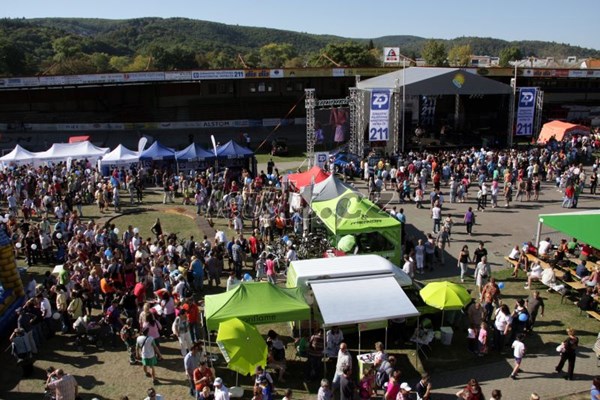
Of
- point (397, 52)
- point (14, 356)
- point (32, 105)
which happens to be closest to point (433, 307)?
point (14, 356)

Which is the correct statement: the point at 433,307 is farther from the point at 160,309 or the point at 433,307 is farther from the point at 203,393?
the point at 160,309

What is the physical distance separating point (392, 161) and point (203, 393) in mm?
20358

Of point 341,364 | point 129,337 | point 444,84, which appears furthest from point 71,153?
point 341,364

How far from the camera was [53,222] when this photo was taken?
1975 centimetres

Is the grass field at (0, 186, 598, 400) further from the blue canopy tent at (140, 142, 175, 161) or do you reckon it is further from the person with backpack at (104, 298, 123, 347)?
the blue canopy tent at (140, 142, 175, 161)

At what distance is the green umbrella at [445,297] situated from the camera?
1029 cm

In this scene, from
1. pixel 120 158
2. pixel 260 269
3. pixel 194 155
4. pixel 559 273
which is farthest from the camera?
pixel 120 158

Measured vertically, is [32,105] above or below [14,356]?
above

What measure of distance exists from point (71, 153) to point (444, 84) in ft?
69.4

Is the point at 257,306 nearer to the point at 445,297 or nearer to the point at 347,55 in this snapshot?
the point at 445,297

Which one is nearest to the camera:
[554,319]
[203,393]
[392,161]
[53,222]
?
[203,393]

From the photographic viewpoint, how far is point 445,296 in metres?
10.4

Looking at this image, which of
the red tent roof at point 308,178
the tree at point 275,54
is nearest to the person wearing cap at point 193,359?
the red tent roof at point 308,178

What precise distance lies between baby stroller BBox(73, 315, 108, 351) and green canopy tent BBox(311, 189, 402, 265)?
623 centimetres
